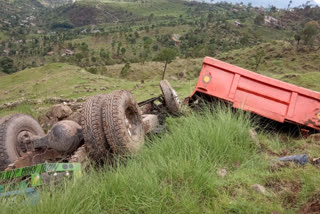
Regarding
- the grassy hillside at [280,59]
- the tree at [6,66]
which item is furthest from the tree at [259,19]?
the tree at [6,66]

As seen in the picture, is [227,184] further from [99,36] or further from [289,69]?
[99,36]

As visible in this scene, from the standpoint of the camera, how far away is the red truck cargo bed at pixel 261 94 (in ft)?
14.9

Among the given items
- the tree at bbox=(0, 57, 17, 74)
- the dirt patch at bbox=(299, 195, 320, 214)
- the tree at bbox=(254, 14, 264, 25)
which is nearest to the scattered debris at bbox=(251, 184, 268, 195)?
the dirt patch at bbox=(299, 195, 320, 214)

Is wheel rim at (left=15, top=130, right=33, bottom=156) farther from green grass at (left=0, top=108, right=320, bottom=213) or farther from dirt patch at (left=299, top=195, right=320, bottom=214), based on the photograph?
dirt patch at (left=299, top=195, right=320, bottom=214)

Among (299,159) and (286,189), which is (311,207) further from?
(299,159)

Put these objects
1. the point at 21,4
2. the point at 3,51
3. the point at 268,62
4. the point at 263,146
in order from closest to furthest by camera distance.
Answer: the point at 263,146 → the point at 268,62 → the point at 3,51 → the point at 21,4

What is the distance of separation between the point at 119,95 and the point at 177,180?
5.97ft

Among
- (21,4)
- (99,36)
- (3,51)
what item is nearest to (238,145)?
(99,36)

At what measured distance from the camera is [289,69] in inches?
1167

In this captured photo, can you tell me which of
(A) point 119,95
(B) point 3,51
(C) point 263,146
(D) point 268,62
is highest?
(A) point 119,95

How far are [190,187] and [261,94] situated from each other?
3.30 meters

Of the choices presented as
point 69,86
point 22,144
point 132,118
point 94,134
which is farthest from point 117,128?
point 69,86

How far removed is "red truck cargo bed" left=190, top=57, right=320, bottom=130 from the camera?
454 cm

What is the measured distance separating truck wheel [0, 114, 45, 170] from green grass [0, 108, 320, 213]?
177 cm
